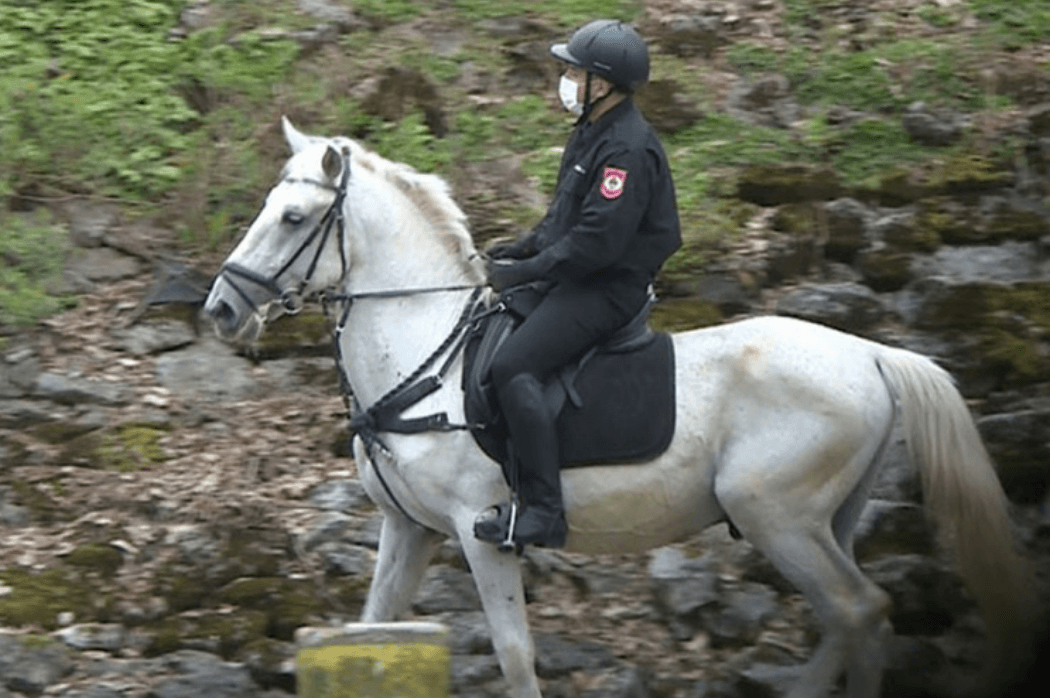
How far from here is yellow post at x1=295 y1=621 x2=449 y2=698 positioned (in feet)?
19.3

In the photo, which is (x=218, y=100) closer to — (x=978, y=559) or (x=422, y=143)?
(x=422, y=143)

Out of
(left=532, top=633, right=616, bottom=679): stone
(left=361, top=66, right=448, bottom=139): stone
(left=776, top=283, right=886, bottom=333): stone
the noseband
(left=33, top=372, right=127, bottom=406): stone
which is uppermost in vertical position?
the noseband

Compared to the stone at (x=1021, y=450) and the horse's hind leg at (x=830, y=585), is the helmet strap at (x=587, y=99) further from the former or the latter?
the stone at (x=1021, y=450)

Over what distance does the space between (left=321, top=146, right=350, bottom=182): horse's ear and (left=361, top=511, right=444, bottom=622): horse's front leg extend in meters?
1.43

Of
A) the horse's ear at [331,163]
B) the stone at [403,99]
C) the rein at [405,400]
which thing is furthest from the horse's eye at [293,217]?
the stone at [403,99]

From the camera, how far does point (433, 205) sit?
8.38 m

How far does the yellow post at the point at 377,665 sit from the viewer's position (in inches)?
231

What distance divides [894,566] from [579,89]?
117 inches

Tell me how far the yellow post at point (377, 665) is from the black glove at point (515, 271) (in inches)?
87.6

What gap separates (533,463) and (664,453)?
596 mm

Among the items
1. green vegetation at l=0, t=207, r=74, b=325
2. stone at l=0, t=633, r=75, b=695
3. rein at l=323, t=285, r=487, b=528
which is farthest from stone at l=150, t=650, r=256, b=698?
green vegetation at l=0, t=207, r=74, b=325

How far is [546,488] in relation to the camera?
7.88m

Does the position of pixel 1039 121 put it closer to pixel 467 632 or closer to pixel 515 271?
pixel 467 632

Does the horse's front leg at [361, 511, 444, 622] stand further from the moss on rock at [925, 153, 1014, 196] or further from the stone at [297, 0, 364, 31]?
the stone at [297, 0, 364, 31]
